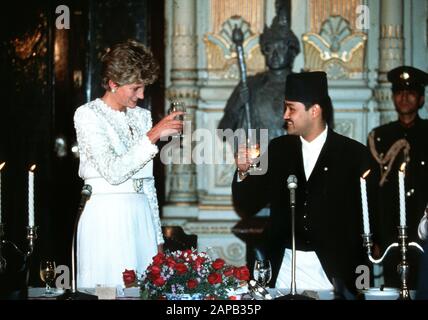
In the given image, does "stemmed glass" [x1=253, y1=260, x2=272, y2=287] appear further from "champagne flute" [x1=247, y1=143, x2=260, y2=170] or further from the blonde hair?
the blonde hair

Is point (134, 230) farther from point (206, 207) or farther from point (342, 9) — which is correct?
point (342, 9)

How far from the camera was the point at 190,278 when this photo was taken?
10.4 ft

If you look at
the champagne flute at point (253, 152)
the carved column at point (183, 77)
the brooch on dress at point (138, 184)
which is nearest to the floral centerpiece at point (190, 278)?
the champagne flute at point (253, 152)

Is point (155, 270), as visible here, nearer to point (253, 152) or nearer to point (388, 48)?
point (253, 152)

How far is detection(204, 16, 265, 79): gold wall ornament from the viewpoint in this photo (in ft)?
22.5

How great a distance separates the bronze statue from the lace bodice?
7.35 ft

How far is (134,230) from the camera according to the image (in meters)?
4.00

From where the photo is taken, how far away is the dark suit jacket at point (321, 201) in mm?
3973

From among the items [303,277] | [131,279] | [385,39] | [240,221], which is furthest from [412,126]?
[131,279]

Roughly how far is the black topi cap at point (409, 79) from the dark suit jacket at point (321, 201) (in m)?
1.98

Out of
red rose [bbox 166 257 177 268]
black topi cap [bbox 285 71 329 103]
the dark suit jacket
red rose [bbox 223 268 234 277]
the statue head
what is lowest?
red rose [bbox 223 268 234 277]

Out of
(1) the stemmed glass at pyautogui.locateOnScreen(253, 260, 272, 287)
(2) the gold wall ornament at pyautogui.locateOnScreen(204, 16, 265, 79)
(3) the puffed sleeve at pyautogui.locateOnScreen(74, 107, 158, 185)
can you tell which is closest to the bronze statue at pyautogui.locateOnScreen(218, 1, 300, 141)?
(2) the gold wall ornament at pyautogui.locateOnScreen(204, 16, 265, 79)

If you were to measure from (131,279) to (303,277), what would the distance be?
0.88 meters

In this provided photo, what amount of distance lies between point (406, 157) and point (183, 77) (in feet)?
5.50
